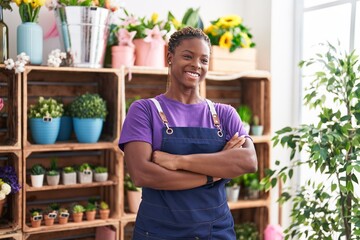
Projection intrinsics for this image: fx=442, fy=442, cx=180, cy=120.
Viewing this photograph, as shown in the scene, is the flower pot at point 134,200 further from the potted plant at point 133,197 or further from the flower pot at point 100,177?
the flower pot at point 100,177

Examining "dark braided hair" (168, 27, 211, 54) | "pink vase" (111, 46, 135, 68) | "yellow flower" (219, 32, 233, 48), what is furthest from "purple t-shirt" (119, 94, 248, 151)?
"yellow flower" (219, 32, 233, 48)

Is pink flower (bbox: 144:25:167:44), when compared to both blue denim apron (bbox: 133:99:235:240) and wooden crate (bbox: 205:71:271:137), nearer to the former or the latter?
wooden crate (bbox: 205:71:271:137)

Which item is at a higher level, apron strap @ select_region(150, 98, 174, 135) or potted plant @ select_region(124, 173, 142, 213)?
apron strap @ select_region(150, 98, 174, 135)

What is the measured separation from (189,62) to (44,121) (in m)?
1.16

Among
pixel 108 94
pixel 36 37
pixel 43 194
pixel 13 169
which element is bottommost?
pixel 43 194

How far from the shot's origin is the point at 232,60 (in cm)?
298

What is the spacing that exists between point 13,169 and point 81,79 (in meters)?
0.75

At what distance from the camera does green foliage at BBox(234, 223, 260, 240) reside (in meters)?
3.07

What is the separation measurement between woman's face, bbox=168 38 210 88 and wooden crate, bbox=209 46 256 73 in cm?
127

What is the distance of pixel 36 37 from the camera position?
2477 mm

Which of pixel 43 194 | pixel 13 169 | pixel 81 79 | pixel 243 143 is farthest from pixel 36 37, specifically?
pixel 243 143

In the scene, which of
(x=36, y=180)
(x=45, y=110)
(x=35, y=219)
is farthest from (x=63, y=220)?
(x=45, y=110)

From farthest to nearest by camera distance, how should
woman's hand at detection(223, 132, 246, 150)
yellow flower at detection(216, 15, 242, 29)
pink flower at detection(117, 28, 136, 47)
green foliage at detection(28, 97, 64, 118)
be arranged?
yellow flower at detection(216, 15, 242, 29) → pink flower at detection(117, 28, 136, 47) → green foliage at detection(28, 97, 64, 118) → woman's hand at detection(223, 132, 246, 150)

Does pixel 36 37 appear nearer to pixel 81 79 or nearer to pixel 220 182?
pixel 81 79
